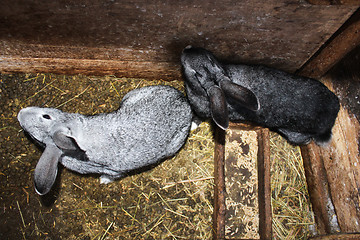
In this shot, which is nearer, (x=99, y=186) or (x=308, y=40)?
(x=308, y=40)

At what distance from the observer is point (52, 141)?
2984mm

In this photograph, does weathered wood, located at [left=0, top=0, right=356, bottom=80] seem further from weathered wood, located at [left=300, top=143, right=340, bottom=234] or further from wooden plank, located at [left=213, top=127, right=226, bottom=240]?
weathered wood, located at [left=300, top=143, right=340, bottom=234]

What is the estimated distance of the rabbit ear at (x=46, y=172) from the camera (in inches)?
103

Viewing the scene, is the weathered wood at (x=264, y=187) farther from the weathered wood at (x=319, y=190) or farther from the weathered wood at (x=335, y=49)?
the weathered wood at (x=335, y=49)

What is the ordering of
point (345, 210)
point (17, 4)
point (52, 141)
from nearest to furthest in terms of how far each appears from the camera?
point (17, 4)
point (52, 141)
point (345, 210)

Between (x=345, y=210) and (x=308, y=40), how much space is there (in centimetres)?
207

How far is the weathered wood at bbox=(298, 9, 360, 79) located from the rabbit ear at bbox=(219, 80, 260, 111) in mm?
1214

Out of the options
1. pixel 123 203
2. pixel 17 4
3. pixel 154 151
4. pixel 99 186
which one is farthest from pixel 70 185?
pixel 17 4

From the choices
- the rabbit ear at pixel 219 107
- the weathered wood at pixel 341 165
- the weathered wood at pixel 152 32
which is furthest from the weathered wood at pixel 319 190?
the rabbit ear at pixel 219 107

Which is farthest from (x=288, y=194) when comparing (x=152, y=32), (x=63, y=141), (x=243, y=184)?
(x=63, y=141)

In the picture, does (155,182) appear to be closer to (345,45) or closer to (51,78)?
(51,78)

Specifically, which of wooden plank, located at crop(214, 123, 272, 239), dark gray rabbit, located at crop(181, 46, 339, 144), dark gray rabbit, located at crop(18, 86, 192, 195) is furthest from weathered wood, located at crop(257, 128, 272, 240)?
dark gray rabbit, located at crop(18, 86, 192, 195)

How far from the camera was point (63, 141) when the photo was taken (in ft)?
9.27

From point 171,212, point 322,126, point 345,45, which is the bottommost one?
point 171,212
